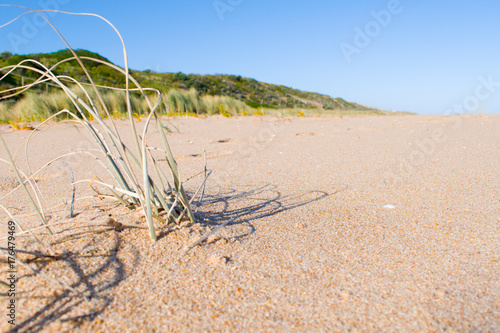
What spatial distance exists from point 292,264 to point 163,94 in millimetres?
7089

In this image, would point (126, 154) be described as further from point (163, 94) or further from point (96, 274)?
point (163, 94)

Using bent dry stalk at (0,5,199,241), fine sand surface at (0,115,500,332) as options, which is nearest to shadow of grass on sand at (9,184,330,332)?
fine sand surface at (0,115,500,332)

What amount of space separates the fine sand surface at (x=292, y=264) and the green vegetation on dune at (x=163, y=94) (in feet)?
1.65

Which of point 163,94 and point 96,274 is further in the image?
point 163,94

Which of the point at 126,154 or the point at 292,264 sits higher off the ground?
the point at 126,154

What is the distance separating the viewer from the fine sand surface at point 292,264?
2.03ft

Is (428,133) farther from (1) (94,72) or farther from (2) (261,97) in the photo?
(2) (261,97)

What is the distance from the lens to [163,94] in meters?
7.31

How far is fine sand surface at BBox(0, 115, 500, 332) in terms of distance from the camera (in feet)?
2.03

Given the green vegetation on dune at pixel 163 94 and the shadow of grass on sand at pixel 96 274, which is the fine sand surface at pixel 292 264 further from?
the green vegetation on dune at pixel 163 94

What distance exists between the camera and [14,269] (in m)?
0.71

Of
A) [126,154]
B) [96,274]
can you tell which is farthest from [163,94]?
[96,274]

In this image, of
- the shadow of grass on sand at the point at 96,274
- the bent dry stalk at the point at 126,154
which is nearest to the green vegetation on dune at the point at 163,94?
the bent dry stalk at the point at 126,154

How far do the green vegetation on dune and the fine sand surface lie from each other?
1.65ft
